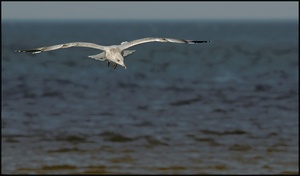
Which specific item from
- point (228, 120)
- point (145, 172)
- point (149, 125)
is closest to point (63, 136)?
point (149, 125)

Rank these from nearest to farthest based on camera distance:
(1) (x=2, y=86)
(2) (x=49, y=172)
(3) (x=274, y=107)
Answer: (2) (x=49, y=172) < (3) (x=274, y=107) < (1) (x=2, y=86)

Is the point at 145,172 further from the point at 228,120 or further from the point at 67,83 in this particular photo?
the point at 67,83

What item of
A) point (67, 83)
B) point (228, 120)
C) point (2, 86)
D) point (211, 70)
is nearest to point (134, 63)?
point (211, 70)

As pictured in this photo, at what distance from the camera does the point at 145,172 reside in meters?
35.4

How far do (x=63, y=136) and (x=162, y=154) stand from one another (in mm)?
8968

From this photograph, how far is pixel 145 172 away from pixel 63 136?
1142 centimetres

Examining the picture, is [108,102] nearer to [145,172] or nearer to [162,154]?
[162,154]

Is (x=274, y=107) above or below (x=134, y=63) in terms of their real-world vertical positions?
below

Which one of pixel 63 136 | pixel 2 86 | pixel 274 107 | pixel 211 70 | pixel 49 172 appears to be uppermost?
pixel 211 70

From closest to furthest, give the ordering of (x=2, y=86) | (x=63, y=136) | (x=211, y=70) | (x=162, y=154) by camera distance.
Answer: (x=162, y=154) < (x=63, y=136) < (x=2, y=86) < (x=211, y=70)

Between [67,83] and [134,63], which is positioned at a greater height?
[134,63]

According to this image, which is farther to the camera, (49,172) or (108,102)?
(108,102)

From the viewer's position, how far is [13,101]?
62.2 metres

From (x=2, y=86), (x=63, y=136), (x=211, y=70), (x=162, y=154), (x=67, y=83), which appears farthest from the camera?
(x=211, y=70)
